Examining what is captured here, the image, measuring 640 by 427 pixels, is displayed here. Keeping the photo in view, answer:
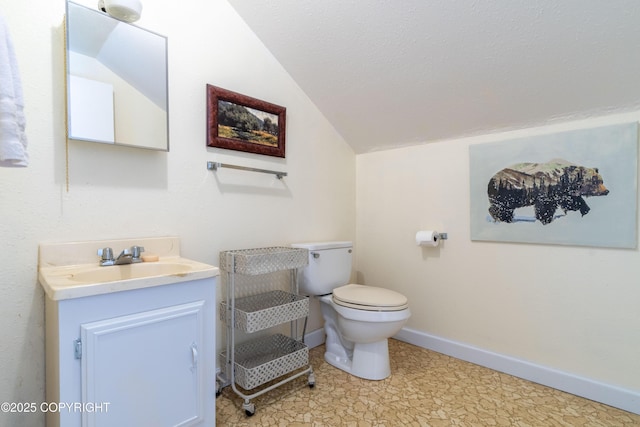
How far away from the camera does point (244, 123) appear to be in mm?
1849

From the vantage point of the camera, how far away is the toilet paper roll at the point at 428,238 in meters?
2.09

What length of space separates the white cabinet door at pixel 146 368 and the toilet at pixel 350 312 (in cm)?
84

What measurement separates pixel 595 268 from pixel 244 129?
6.53 ft

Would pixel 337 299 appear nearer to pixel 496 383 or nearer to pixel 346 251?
pixel 346 251

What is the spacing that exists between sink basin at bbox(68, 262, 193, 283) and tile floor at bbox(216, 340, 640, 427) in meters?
0.73

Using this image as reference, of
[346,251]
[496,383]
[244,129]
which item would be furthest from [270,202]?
[496,383]

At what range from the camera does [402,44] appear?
5.38 ft

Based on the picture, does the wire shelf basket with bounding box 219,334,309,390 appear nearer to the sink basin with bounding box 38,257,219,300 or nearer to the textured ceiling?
the sink basin with bounding box 38,257,219,300

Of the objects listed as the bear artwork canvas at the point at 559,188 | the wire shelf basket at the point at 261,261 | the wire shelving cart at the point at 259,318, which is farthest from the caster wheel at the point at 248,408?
the bear artwork canvas at the point at 559,188

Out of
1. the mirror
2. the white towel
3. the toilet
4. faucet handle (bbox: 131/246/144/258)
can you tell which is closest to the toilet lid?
the toilet

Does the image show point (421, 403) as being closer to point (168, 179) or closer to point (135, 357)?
point (135, 357)

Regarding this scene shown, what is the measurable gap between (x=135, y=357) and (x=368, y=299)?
1.13 metres

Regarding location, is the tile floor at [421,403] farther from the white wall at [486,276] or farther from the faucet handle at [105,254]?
the faucet handle at [105,254]

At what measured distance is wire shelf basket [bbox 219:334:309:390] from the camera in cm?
154
